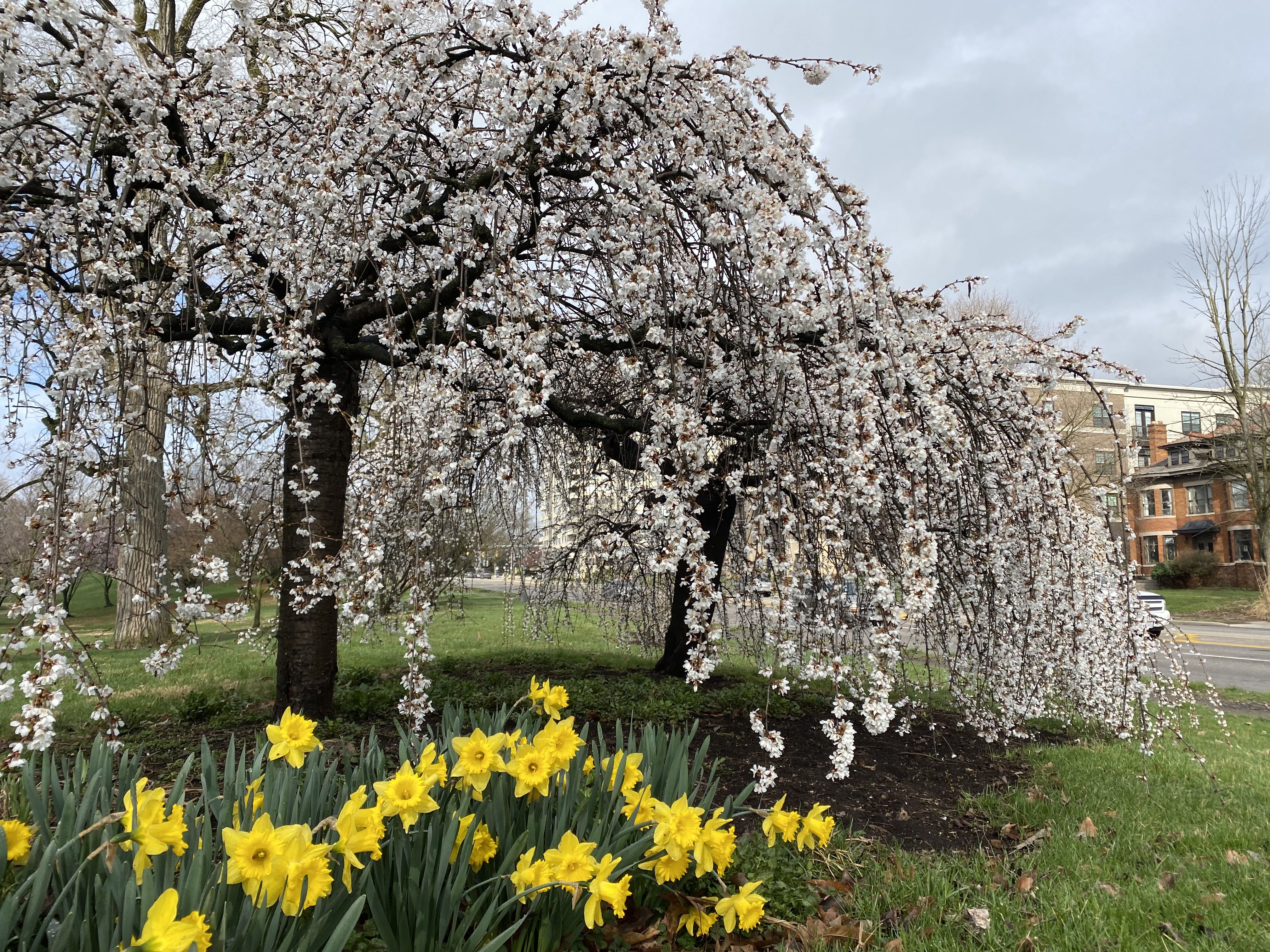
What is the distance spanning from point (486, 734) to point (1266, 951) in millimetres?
2680

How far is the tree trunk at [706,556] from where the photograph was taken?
488 centimetres

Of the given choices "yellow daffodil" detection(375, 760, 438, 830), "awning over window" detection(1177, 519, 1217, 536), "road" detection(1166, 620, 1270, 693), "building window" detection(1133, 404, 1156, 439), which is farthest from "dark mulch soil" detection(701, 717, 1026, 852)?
"building window" detection(1133, 404, 1156, 439)

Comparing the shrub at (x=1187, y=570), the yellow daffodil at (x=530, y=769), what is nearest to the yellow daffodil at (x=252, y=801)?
the yellow daffodil at (x=530, y=769)

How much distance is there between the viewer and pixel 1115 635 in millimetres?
4852

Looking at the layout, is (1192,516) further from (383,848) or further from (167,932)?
(167,932)

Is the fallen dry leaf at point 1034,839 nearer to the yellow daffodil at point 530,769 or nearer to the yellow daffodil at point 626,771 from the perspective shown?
the yellow daffodil at point 626,771

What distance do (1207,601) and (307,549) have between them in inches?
1046

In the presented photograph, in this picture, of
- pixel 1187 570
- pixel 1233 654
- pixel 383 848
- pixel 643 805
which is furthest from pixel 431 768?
pixel 1187 570

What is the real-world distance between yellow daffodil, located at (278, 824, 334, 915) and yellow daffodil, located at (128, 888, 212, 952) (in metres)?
0.18

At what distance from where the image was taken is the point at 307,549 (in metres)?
4.64

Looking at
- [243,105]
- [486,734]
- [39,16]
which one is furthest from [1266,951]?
[243,105]

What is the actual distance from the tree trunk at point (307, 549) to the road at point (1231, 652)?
6.88ft

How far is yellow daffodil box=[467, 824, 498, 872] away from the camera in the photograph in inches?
73.1

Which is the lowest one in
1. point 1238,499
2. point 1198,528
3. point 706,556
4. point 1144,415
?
point 1198,528
